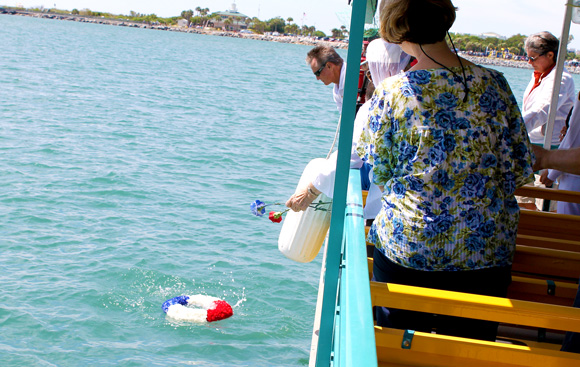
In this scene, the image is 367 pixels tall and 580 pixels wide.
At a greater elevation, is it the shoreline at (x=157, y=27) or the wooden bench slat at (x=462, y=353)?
the shoreline at (x=157, y=27)

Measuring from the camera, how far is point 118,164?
56.5ft

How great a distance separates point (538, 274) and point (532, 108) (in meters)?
3.42

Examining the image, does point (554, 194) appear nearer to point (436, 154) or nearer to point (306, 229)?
point (306, 229)

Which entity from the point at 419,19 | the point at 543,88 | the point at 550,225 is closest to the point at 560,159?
the point at 419,19

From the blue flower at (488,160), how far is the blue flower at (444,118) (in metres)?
0.15

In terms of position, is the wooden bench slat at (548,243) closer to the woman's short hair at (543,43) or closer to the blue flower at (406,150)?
the blue flower at (406,150)

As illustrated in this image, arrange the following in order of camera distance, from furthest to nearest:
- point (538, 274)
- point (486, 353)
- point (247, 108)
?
point (247, 108)
point (538, 274)
point (486, 353)

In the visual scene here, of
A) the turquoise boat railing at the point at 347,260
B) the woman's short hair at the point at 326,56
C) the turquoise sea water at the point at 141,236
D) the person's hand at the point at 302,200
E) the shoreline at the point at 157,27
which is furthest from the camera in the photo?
the shoreline at the point at 157,27

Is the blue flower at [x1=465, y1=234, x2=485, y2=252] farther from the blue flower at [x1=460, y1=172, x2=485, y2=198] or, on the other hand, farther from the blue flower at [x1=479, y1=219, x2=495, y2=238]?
the blue flower at [x1=460, y1=172, x2=485, y2=198]

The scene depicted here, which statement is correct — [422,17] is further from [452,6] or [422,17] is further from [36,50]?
[36,50]

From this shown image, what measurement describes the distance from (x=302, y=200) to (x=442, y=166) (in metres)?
1.25

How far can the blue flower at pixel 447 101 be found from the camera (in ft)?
6.29

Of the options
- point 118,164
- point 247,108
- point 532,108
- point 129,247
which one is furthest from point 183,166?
point 247,108

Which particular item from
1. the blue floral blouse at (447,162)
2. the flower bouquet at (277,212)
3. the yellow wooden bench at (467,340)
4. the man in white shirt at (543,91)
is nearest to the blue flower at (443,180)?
the blue floral blouse at (447,162)
